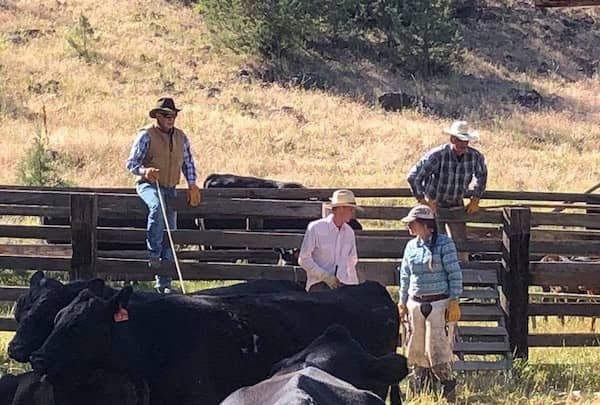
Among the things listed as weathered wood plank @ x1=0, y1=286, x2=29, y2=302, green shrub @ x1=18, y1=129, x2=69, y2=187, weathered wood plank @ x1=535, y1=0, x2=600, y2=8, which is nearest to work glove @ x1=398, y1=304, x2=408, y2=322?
weathered wood plank @ x1=535, y1=0, x2=600, y2=8

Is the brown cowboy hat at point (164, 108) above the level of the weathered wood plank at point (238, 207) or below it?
above

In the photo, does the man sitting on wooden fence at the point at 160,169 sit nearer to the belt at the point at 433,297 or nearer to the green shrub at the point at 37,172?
the belt at the point at 433,297

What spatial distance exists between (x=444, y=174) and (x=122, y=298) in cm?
482

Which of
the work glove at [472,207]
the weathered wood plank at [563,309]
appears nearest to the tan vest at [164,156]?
the work glove at [472,207]

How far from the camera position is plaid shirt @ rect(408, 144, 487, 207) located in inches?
404

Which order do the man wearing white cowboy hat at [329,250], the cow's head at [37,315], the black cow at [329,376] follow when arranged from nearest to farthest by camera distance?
the black cow at [329,376], the cow's head at [37,315], the man wearing white cowboy hat at [329,250]

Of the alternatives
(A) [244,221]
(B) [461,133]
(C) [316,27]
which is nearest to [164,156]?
(B) [461,133]

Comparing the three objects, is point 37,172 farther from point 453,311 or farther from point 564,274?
point 453,311

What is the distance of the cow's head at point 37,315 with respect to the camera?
6121 mm

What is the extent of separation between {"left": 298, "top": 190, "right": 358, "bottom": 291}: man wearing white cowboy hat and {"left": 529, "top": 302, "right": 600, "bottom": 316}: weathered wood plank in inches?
101

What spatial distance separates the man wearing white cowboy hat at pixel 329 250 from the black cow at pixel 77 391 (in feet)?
8.42

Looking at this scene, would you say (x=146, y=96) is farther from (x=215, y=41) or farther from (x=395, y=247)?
(x=395, y=247)

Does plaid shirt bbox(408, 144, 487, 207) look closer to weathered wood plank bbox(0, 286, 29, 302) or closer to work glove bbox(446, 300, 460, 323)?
work glove bbox(446, 300, 460, 323)

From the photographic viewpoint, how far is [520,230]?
10117mm
